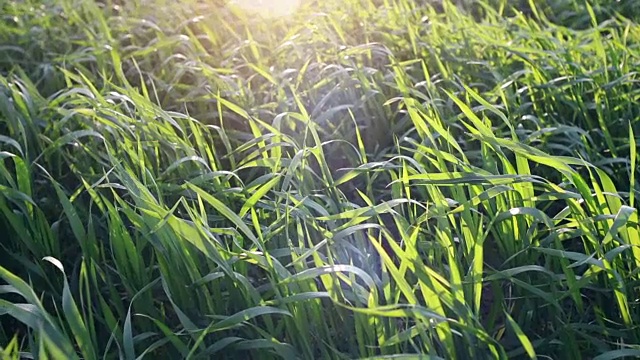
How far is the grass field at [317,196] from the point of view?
1.27m

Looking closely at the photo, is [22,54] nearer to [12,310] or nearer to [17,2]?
[17,2]

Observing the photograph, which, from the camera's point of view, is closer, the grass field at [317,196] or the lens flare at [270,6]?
the grass field at [317,196]

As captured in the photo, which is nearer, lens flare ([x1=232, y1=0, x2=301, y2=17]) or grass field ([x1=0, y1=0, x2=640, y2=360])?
grass field ([x1=0, y1=0, x2=640, y2=360])

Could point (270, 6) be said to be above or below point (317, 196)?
above

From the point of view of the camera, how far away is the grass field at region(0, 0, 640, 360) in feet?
4.17

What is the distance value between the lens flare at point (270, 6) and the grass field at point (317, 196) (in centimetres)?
10

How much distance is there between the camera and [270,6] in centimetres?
339

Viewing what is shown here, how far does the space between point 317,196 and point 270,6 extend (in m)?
1.98

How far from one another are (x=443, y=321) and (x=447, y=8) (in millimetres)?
2269

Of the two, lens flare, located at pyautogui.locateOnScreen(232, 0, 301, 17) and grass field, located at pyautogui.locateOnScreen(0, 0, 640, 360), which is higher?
lens flare, located at pyautogui.locateOnScreen(232, 0, 301, 17)

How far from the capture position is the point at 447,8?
3.15 meters

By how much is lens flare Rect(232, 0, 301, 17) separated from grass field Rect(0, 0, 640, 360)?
0.10 m

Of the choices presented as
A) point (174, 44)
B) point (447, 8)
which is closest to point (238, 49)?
point (174, 44)

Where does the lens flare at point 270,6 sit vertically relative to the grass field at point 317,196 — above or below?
above
